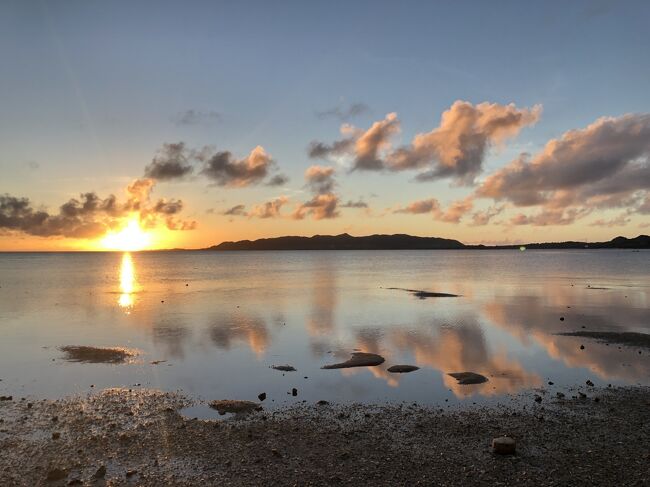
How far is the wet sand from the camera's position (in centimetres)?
1498

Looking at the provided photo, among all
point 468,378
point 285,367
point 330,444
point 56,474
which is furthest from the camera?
point 285,367

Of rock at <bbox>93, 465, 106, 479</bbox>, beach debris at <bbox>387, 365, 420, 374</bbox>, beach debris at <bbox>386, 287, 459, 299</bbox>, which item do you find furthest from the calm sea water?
rock at <bbox>93, 465, 106, 479</bbox>

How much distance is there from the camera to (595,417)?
2022 centimetres

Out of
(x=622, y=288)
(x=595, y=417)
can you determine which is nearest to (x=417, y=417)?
(x=595, y=417)

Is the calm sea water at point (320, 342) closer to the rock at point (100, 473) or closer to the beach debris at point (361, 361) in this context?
the beach debris at point (361, 361)

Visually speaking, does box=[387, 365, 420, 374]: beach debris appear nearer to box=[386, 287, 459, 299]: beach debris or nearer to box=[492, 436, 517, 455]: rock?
box=[492, 436, 517, 455]: rock

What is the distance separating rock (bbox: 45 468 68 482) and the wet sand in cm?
5

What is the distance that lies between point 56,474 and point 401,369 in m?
20.1

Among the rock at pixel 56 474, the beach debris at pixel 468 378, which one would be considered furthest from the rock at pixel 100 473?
the beach debris at pixel 468 378

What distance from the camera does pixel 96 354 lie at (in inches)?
1393

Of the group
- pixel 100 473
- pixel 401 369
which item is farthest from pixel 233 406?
pixel 401 369

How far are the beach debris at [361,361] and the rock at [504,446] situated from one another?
49.8ft

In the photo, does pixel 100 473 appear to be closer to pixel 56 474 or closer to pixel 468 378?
pixel 56 474

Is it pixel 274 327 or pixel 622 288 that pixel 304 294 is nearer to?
pixel 274 327
